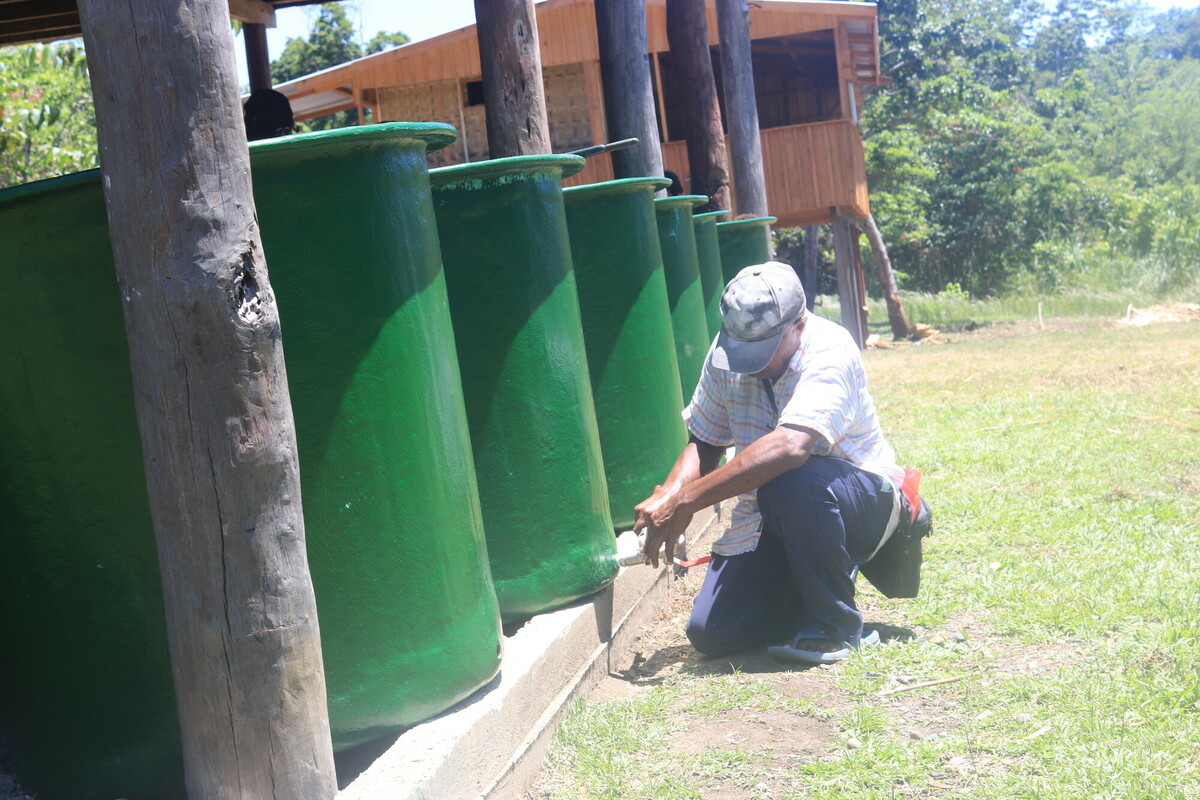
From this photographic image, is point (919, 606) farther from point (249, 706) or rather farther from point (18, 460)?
point (18, 460)

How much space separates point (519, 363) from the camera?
11.3ft

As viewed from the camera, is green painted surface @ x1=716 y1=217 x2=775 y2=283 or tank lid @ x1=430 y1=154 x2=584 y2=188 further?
green painted surface @ x1=716 y1=217 x2=775 y2=283

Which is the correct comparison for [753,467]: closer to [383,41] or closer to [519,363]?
[519,363]

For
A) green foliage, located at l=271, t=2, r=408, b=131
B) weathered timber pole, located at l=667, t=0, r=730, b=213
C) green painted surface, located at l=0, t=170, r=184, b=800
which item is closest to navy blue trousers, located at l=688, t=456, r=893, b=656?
green painted surface, located at l=0, t=170, r=184, b=800

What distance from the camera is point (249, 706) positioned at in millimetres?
2172

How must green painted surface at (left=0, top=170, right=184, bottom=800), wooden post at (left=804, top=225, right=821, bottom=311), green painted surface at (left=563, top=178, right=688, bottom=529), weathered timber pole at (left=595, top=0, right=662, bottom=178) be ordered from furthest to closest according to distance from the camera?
wooden post at (left=804, top=225, right=821, bottom=311)
weathered timber pole at (left=595, top=0, right=662, bottom=178)
green painted surface at (left=563, top=178, right=688, bottom=529)
green painted surface at (left=0, top=170, right=184, bottom=800)

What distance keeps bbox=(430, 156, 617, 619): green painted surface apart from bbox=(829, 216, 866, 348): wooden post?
14779mm

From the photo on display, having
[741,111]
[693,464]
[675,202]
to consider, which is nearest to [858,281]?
[741,111]

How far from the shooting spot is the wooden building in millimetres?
16469

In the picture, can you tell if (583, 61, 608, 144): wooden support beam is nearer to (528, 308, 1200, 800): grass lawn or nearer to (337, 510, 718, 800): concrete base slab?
(528, 308, 1200, 800): grass lawn

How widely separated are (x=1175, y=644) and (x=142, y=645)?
2861mm

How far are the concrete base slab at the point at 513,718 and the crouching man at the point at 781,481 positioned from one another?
0.98 ft

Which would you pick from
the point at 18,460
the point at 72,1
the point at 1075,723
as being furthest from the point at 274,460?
the point at 72,1

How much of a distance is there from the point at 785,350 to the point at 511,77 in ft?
4.72
